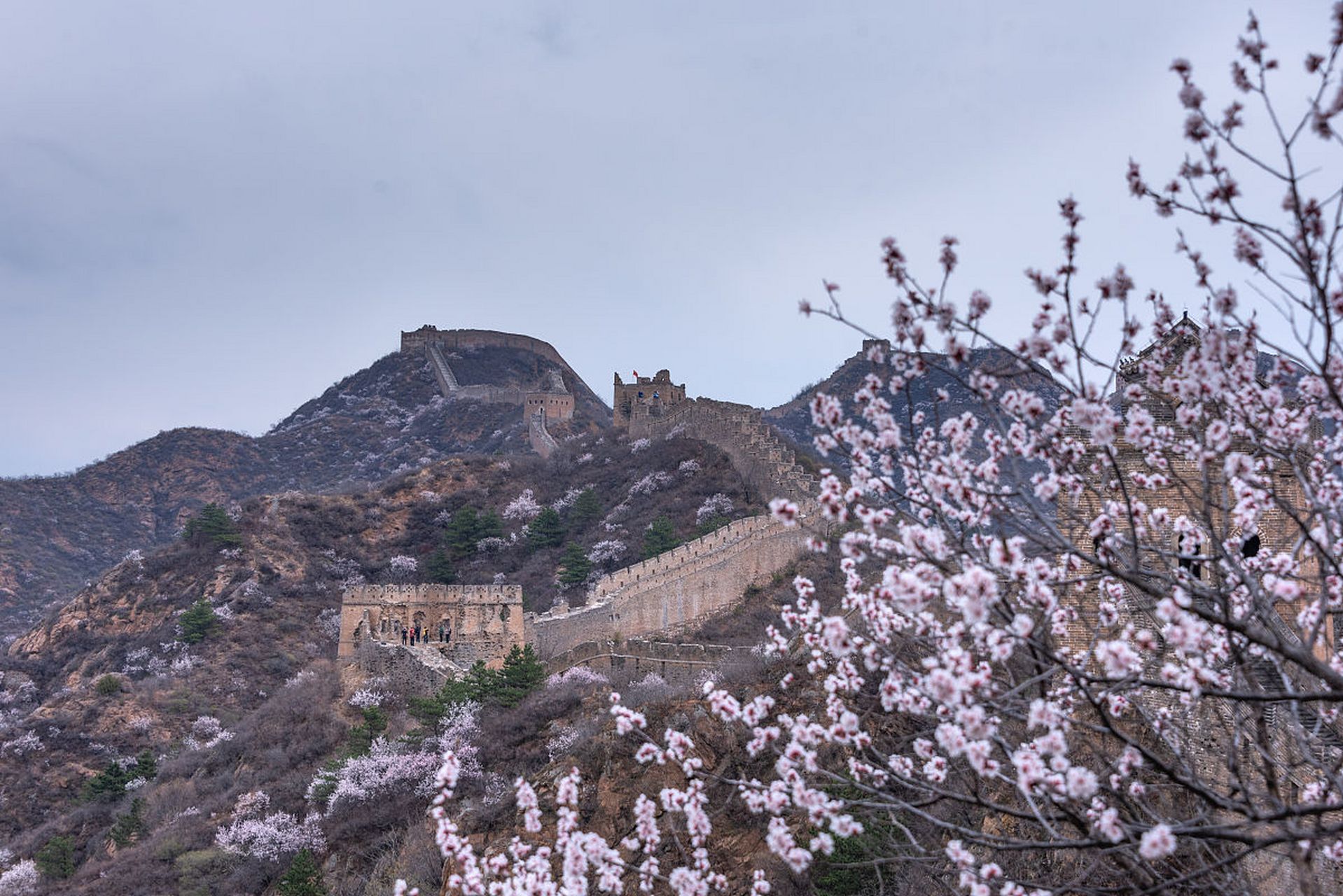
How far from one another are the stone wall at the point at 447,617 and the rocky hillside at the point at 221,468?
4199 centimetres

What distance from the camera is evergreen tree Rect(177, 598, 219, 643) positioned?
40062mm

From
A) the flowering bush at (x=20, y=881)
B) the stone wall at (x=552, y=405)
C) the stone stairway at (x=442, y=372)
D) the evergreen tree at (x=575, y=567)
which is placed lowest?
the flowering bush at (x=20, y=881)

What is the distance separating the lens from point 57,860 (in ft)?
81.1

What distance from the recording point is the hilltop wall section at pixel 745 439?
3991 centimetres

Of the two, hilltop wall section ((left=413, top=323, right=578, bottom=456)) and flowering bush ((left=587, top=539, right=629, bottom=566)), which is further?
hilltop wall section ((left=413, top=323, right=578, bottom=456))

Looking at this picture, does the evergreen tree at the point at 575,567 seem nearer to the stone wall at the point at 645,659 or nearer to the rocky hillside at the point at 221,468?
the stone wall at the point at 645,659

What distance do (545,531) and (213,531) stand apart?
16315 mm

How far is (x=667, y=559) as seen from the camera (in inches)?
1251

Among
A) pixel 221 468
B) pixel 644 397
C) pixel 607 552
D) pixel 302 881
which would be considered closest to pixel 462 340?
pixel 221 468

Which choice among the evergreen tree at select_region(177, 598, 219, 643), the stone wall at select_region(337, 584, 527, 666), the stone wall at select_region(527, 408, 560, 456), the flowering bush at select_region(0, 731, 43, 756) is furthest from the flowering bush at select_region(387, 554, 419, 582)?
the stone wall at select_region(527, 408, 560, 456)

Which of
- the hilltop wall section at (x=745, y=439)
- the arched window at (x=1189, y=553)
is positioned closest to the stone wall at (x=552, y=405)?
the hilltop wall section at (x=745, y=439)

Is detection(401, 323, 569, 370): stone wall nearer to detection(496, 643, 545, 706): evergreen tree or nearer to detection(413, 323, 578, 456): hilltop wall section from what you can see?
detection(413, 323, 578, 456): hilltop wall section

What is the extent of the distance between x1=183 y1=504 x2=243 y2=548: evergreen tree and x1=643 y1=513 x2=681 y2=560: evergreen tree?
74.9 ft

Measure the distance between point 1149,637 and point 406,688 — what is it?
24.1 meters
